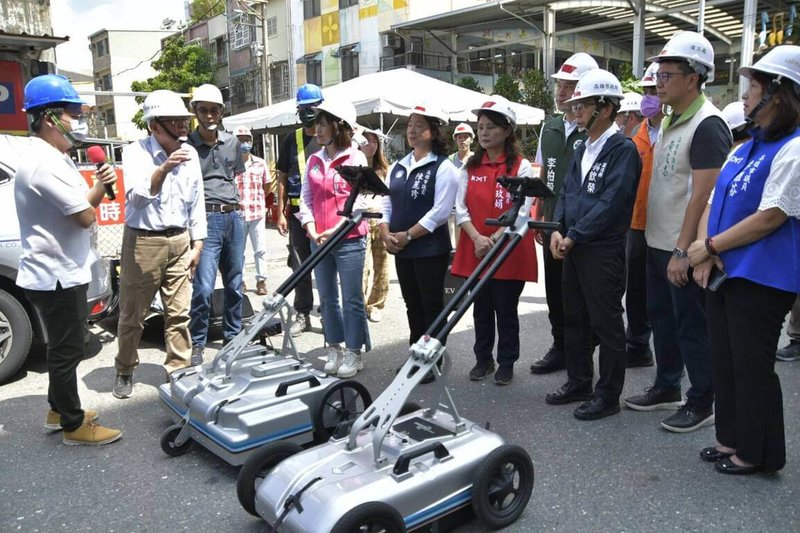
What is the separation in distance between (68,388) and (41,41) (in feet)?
23.2

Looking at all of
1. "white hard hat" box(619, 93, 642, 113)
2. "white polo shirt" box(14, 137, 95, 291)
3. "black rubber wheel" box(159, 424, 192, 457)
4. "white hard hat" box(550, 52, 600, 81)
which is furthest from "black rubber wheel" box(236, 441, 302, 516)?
"white hard hat" box(619, 93, 642, 113)

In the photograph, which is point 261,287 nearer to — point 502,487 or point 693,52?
point 502,487

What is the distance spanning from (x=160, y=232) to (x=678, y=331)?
3238 mm

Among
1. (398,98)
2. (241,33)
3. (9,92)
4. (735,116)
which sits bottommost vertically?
(735,116)

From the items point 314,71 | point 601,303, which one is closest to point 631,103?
point 601,303

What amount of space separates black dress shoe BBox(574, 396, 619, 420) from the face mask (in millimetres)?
2106

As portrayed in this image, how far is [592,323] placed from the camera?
3814mm

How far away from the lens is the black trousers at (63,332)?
3352mm

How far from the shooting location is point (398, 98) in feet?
39.8

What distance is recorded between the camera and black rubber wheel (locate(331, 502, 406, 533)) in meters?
2.20

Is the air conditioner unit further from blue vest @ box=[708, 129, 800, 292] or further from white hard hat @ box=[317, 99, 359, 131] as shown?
blue vest @ box=[708, 129, 800, 292]

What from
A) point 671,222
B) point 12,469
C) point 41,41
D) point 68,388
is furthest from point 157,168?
point 41,41

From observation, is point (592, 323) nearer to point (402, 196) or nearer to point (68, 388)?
point (402, 196)

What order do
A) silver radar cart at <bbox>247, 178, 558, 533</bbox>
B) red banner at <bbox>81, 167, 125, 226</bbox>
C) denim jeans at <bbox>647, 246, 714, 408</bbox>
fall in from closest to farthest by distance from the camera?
silver radar cart at <bbox>247, 178, 558, 533</bbox> → denim jeans at <bbox>647, 246, 714, 408</bbox> → red banner at <bbox>81, 167, 125, 226</bbox>
